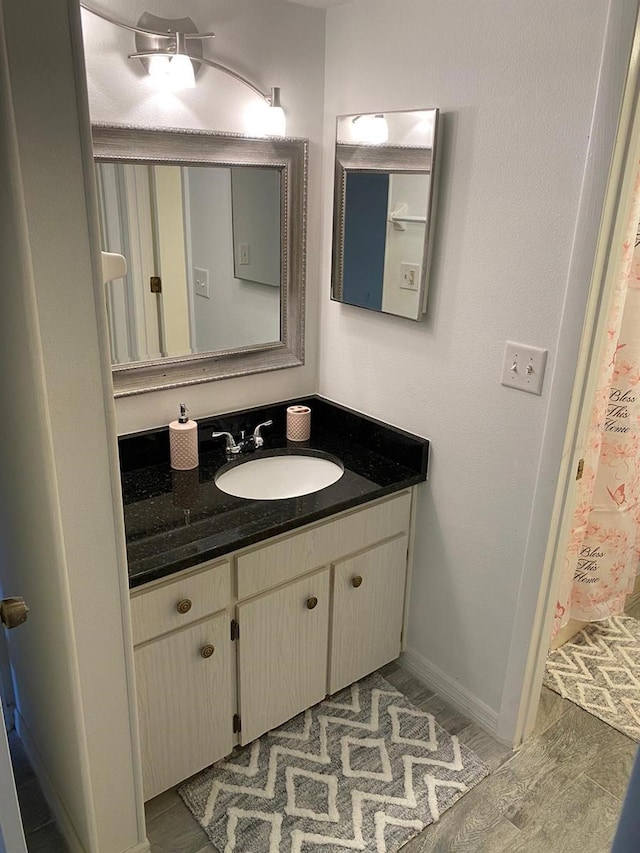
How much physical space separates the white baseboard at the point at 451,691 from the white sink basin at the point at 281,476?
0.69 metres

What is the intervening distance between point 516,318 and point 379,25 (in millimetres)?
904

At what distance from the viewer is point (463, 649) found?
2082 millimetres

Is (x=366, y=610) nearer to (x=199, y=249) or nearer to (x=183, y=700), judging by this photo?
(x=183, y=700)

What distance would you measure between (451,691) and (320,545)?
2.36 feet

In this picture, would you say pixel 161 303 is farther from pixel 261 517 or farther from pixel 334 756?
pixel 334 756

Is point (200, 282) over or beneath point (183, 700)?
over

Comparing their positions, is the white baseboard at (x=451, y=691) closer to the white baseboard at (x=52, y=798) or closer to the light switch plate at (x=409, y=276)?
the white baseboard at (x=52, y=798)

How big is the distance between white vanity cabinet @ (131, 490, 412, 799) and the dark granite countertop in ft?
0.22

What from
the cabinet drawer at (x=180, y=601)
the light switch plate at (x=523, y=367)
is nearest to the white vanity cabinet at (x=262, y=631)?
the cabinet drawer at (x=180, y=601)

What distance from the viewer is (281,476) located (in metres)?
2.13

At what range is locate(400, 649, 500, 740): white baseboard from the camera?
204 centimetres

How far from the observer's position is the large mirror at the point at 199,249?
5.88 ft

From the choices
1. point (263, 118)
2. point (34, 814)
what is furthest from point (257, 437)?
point (34, 814)

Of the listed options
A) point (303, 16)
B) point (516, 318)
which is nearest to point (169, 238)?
point (303, 16)
